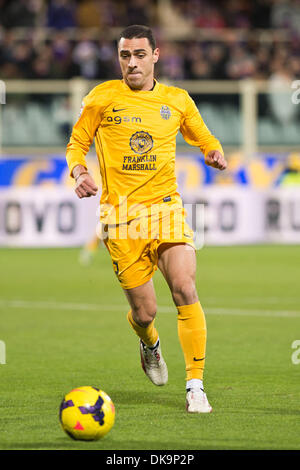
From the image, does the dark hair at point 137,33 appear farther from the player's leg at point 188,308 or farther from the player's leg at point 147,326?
the player's leg at point 147,326

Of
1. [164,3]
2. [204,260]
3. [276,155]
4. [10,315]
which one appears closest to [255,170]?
[276,155]

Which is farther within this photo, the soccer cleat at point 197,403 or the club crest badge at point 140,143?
the club crest badge at point 140,143

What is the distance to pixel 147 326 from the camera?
6.65 metres

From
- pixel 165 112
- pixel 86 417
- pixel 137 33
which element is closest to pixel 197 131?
pixel 165 112

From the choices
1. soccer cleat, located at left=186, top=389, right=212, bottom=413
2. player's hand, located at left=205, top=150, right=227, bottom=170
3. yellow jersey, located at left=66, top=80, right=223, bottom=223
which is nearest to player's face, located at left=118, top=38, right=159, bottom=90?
yellow jersey, located at left=66, top=80, right=223, bottom=223

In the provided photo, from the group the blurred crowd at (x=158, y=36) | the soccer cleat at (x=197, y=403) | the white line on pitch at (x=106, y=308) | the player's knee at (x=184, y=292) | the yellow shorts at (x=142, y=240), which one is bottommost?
the soccer cleat at (x=197, y=403)

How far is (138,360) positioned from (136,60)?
269 centimetres

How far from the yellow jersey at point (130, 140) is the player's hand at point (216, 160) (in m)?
0.07

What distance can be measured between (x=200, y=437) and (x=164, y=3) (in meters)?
20.0

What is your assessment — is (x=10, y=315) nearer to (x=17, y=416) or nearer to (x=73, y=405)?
(x=17, y=416)

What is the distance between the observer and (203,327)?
623 centimetres

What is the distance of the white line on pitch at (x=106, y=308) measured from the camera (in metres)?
10.6

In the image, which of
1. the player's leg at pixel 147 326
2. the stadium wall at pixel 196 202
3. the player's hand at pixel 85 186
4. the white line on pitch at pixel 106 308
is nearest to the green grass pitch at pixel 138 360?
the white line on pitch at pixel 106 308

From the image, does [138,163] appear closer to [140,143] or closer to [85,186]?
[140,143]
